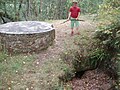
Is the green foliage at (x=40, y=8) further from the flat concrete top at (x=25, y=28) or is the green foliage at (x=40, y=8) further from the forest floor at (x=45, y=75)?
the forest floor at (x=45, y=75)

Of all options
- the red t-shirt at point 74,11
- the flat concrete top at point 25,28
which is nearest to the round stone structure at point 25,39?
the flat concrete top at point 25,28

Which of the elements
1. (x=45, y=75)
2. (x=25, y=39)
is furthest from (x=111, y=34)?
(x=25, y=39)

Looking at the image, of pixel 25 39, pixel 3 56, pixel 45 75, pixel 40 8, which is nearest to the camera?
pixel 45 75

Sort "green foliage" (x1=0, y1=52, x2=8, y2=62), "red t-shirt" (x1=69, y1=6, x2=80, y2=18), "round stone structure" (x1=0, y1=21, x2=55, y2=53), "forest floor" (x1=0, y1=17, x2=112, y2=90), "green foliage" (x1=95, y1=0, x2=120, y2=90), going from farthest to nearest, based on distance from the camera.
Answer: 1. "red t-shirt" (x1=69, y1=6, x2=80, y2=18)
2. "round stone structure" (x1=0, y1=21, x2=55, y2=53)
3. "green foliage" (x1=0, y1=52, x2=8, y2=62)
4. "green foliage" (x1=95, y1=0, x2=120, y2=90)
5. "forest floor" (x1=0, y1=17, x2=112, y2=90)

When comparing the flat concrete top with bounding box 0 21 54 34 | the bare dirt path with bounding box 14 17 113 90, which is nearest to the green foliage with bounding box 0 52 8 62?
the flat concrete top with bounding box 0 21 54 34

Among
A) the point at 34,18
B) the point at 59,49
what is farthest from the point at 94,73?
the point at 34,18

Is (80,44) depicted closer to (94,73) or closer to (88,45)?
(88,45)

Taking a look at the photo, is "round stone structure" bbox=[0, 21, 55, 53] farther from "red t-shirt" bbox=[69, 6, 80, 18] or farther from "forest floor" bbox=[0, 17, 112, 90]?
"red t-shirt" bbox=[69, 6, 80, 18]

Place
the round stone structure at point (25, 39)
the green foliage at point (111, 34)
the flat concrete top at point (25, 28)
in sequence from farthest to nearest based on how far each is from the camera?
the flat concrete top at point (25, 28) → the round stone structure at point (25, 39) → the green foliage at point (111, 34)

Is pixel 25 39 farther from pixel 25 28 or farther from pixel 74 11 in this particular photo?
pixel 74 11

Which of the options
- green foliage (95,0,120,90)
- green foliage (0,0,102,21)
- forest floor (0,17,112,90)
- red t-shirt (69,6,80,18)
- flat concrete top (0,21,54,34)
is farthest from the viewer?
green foliage (0,0,102,21)

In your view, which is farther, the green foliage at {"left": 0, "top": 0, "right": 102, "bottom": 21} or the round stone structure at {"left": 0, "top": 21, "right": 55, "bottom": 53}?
the green foliage at {"left": 0, "top": 0, "right": 102, "bottom": 21}

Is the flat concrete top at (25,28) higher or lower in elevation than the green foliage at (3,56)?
higher

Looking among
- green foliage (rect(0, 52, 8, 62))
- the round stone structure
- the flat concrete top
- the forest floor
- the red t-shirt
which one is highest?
the red t-shirt
